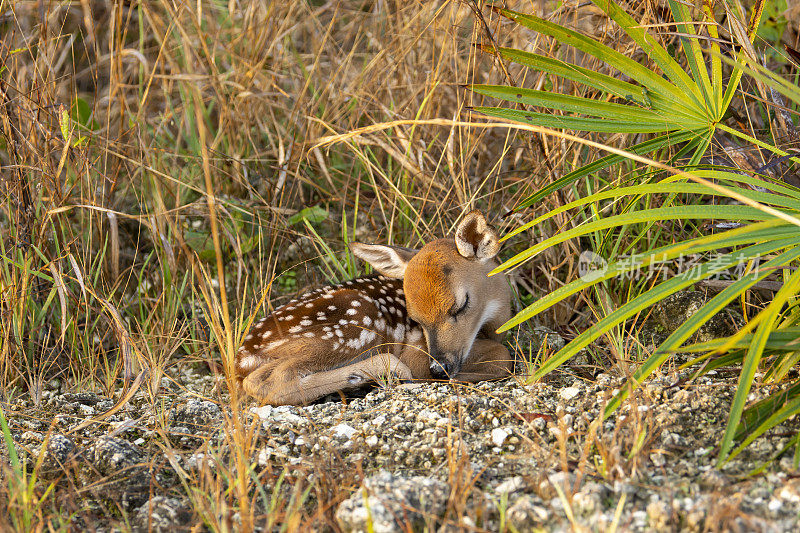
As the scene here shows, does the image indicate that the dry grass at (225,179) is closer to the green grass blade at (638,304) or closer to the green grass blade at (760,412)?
the green grass blade at (638,304)

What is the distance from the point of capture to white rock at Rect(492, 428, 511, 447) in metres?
3.04

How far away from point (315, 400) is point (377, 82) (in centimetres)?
258

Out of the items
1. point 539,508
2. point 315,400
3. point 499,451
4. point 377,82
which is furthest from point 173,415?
point 377,82

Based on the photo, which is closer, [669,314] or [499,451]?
[499,451]

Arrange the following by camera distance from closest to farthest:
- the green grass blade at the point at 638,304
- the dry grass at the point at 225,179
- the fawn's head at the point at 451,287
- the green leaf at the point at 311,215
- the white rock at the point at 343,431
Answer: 1. the green grass blade at the point at 638,304
2. the white rock at the point at 343,431
3. the fawn's head at the point at 451,287
4. the dry grass at the point at 225,179
5. the green leaf at the point at 311,215

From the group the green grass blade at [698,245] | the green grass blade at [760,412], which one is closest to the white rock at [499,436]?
the green grass blade at [698,245]

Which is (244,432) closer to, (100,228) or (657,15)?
(100,228)

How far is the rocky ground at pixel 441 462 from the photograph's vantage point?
8.00 ft

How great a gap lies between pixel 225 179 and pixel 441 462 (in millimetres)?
3174

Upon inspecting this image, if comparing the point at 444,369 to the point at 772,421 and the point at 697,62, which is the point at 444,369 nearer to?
the point at 772,421

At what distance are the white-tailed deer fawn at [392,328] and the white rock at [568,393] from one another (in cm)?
68

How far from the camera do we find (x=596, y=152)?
469 centimetres

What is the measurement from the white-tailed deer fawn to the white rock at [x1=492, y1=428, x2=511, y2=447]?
90 centimetres

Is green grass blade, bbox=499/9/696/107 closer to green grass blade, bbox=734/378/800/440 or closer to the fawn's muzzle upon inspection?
green grass blade, bbox=734/378/800/440
